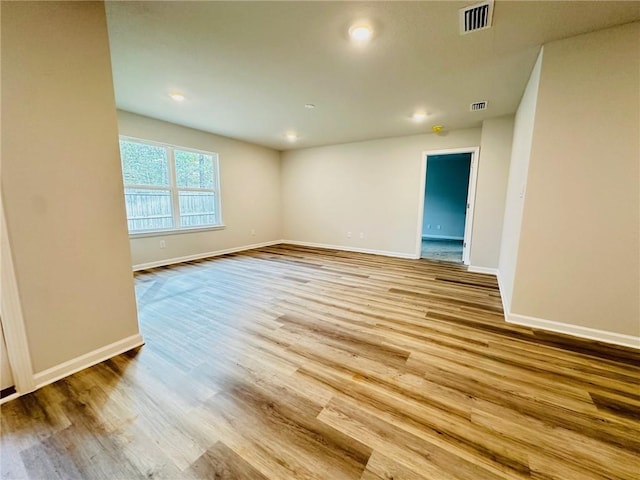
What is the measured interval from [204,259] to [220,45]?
387 centimetres

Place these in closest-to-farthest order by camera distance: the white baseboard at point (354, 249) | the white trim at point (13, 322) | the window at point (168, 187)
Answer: the white trim at point (13, 322)
the window at point (168, 187)
the white baseboard at point (354, 249)

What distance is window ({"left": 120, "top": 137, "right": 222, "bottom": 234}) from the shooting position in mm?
4102

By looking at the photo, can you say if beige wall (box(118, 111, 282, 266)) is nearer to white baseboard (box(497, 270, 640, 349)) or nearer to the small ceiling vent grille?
the small ceiling vent grille

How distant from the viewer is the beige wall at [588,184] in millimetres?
1947

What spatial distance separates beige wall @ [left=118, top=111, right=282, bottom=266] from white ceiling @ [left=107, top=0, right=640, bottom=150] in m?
0.38

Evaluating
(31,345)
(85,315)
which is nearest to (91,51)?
(85,315)

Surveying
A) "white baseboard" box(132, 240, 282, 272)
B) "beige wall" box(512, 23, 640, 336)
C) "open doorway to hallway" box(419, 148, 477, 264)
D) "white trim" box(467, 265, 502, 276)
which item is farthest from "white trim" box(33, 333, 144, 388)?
"open doorway to hallway" box(419, 148, 477, 264)

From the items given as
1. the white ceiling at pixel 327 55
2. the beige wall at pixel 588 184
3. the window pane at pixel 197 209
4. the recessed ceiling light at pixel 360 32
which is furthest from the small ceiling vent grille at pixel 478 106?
the window pane at pixel 197 209

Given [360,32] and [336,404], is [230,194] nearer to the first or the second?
[360,32]

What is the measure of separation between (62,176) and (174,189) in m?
3.25

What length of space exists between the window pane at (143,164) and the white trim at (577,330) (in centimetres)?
547

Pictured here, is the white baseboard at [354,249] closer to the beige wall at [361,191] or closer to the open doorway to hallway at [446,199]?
the beige wall at [361,191]

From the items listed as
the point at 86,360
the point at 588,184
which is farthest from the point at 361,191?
the point at 86,360

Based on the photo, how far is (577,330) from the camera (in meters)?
2.24
